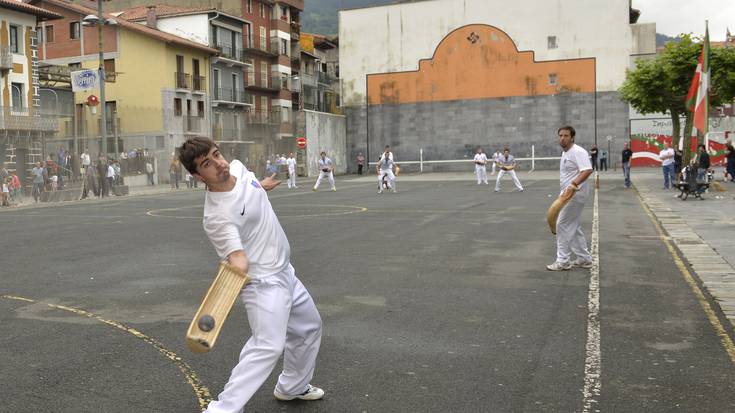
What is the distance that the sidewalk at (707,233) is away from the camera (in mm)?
8258

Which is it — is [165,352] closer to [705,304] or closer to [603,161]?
[705,304]

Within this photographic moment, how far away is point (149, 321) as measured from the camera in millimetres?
6812

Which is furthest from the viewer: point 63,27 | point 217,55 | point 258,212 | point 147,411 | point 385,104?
point 385,104

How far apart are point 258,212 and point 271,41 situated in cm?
6351

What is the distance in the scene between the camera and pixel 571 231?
9648 mm

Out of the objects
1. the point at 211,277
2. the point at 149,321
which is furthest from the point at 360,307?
the point at 211,277

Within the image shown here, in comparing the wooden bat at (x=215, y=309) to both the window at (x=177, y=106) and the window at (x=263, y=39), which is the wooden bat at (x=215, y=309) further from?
the window at (x=263, y=39)

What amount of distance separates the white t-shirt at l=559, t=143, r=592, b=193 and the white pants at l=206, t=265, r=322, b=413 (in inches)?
239

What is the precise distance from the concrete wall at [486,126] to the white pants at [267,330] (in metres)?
52.5

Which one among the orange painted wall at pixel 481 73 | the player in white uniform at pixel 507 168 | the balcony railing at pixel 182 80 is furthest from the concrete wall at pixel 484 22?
the player in white uniform at pixel 507 168

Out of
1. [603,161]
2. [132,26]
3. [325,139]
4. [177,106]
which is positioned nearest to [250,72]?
[325,139]

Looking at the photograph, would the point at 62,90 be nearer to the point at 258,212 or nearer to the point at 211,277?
the point at 211,277

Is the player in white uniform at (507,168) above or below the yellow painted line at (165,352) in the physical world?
above

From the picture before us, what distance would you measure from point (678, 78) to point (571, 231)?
23.4 meters
